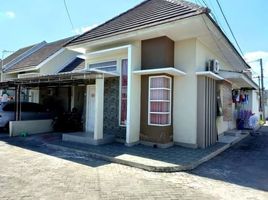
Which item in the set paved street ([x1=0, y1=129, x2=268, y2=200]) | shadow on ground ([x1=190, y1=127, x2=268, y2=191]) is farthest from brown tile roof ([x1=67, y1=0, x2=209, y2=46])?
paved street ([x1=0, y1=129, x2=268, y2=200])

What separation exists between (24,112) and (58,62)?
18.8 ft

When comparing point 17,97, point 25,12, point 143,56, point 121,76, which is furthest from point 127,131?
point 17,97

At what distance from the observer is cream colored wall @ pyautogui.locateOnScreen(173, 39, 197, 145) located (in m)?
9.94

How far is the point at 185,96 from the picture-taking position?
10.2 meters

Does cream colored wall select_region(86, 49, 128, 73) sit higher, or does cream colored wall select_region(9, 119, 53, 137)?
cream colored wall select_region(86, 49, 128, 73)

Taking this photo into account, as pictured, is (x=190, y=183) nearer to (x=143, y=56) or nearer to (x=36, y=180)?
(x=36, y=180)

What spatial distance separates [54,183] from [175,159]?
12.9 ft

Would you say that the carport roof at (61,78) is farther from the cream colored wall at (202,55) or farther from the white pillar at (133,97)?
the cream colored wall at (202,55)

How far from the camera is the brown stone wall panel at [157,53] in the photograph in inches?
391

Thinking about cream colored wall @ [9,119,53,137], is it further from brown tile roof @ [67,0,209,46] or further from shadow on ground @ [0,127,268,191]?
brown tile roof @ [67,0,209,46]

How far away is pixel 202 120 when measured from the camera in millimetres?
9781

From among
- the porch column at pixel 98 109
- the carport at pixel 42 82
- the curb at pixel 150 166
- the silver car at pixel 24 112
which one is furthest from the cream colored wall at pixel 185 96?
the silver car at pixel 24 112

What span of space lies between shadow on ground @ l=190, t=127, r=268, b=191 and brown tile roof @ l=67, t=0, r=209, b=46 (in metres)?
5.15

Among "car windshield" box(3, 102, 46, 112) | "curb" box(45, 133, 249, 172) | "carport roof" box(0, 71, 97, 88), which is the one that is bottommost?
"curb" box(45, 133, 249, 172)
